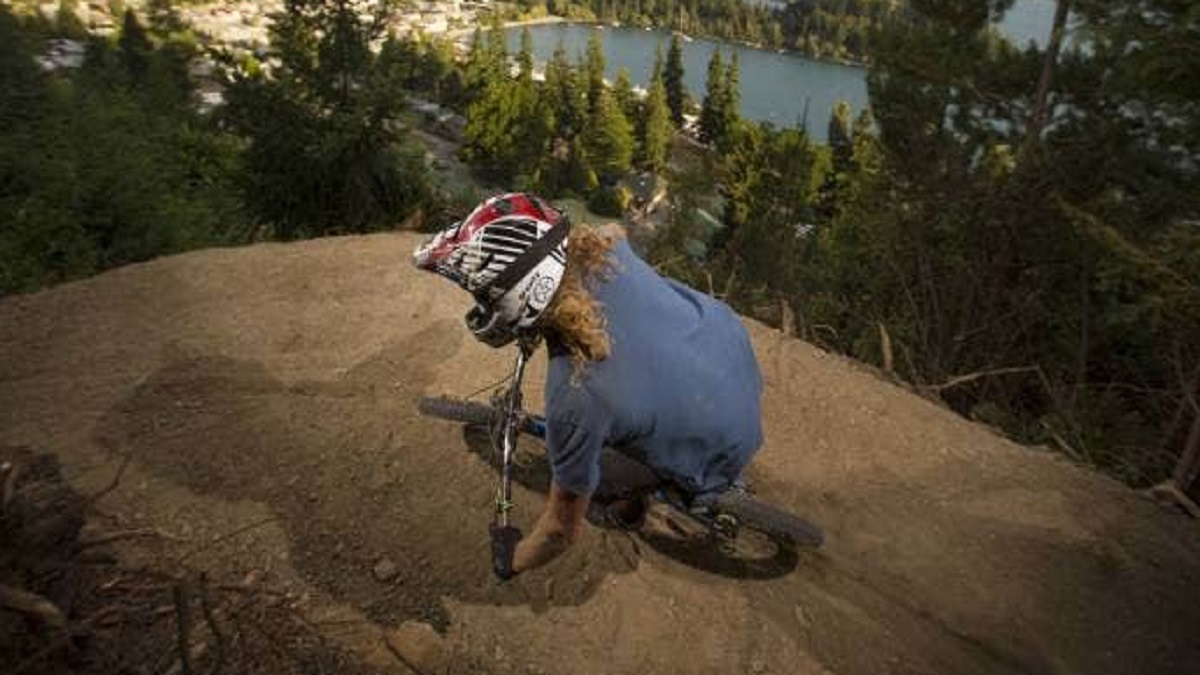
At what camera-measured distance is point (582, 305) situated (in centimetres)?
298

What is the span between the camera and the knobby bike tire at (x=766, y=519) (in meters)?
4.25

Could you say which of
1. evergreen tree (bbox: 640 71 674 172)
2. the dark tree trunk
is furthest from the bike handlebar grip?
evergreen tree (bbox: 640 71 674 172)

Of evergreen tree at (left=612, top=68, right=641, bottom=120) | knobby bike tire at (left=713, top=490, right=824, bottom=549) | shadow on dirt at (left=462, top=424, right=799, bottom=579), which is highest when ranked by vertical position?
knobby bike tire at (left=713, top=490, right=824, bottom=549)

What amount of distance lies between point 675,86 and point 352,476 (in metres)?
92.9

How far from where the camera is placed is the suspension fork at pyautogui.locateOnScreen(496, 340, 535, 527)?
3904 mm

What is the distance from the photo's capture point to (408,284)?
283 inches

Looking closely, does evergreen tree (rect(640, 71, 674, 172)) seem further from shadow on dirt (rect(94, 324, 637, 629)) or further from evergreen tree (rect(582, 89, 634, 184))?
shadow on dirt (rect(94, 324, 637, 629))

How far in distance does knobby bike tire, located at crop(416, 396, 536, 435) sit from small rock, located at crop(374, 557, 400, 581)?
106 centimetres

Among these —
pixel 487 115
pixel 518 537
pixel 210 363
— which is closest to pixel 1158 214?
pixel 518 537

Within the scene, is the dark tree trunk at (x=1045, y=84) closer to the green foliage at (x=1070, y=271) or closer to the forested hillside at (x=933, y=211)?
the forested hillside at (x=933, y=211)

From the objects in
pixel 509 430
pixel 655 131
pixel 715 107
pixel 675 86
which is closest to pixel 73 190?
pixel 509 430

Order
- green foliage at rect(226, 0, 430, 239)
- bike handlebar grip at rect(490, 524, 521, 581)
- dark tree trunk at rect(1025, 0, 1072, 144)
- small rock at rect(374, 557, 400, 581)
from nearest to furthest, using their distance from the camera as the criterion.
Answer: bike handlebar grip at rect(490, 524, 521, 581), small rock at rect(374, 557, 400, 581), green foliage at rect(226, 0, 430, 239), dark tree trunk at rect(1025, 0, 1072, 144)

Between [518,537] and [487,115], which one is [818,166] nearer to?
[487,115]

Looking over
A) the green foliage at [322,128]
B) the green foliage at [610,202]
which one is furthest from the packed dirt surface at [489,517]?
the green foliage at [610,202]
